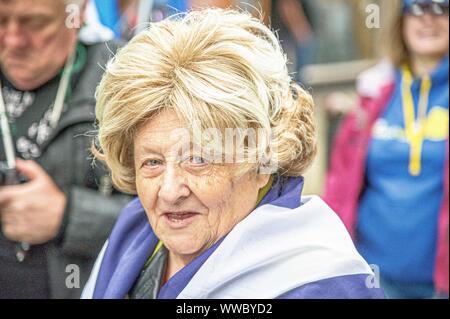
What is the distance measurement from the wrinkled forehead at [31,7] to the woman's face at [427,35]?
4.77 ft

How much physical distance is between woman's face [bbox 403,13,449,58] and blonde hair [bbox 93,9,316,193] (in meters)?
1.58

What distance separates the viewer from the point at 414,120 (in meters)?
3.45

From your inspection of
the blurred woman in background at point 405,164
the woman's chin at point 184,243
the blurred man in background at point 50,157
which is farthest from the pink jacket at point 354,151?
the woman's chin at point 184,243

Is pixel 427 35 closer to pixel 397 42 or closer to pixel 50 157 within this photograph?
pixel 397 42

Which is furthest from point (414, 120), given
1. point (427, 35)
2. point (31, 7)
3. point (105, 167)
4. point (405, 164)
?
point (31, 7)

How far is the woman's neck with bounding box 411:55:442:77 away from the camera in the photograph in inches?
140

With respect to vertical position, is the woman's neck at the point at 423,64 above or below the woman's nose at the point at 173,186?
below

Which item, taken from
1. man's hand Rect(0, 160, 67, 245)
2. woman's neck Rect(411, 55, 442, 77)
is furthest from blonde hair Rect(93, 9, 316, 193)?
woman's neck Rect(411, 55, 442, 77)

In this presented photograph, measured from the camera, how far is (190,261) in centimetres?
204

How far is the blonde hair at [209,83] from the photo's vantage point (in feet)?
6.23

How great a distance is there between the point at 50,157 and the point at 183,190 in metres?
0.85

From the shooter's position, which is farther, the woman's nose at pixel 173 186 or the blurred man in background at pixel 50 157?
the blurred man in background at pixel 50 157

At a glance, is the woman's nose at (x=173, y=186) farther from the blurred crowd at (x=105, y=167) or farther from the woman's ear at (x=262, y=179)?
the blurred crowd at (x=105, y=167)
